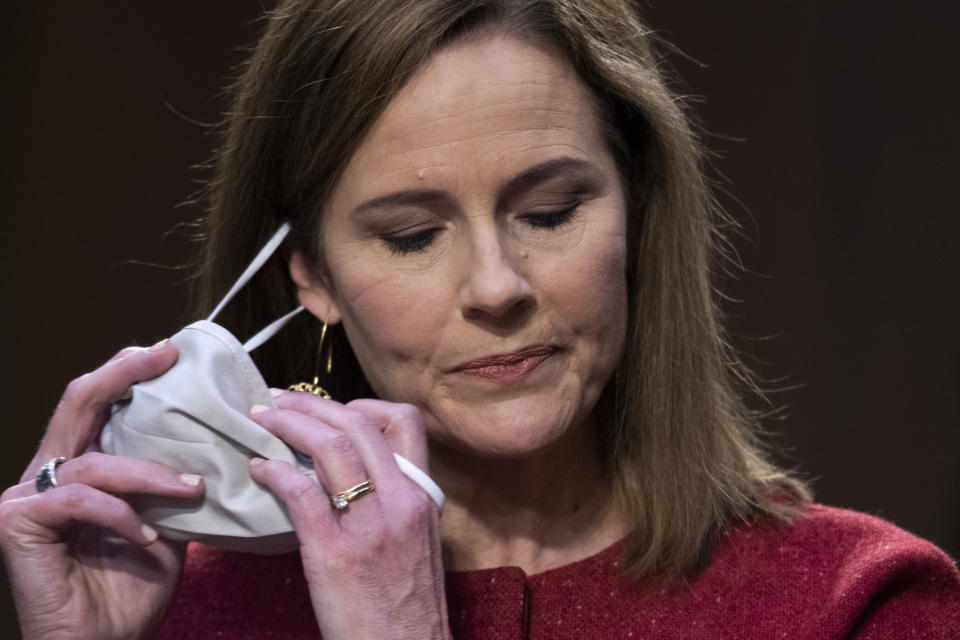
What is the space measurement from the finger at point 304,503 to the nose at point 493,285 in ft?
1.03

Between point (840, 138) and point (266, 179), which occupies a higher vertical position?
point (266, 179)

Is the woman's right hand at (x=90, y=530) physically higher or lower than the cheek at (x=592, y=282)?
lower

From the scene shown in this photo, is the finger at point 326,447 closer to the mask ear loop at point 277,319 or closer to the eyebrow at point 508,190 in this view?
the mask ear loop at point 277,319

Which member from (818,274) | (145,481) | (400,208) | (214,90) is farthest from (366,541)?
(818,274)

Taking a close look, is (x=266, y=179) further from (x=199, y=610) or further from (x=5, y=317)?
(x=5, y=317)

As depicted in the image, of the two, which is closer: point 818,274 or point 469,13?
point 469,13

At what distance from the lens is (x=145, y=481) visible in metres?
1.60

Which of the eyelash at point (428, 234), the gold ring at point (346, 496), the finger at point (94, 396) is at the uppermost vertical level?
the eyelash at point (428, 234)

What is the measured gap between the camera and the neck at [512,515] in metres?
1.94

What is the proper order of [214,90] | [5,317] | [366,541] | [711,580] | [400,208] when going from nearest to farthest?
[366,541] → [400,208] → [711,580] → [5,317] → [214,90]

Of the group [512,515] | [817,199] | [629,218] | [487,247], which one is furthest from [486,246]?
[817,199]

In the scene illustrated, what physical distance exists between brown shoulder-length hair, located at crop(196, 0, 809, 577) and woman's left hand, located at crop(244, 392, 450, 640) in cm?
42

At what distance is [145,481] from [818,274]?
2.18 m

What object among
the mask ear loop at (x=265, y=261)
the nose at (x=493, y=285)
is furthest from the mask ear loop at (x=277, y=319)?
the nose at (x=493, y=285)
